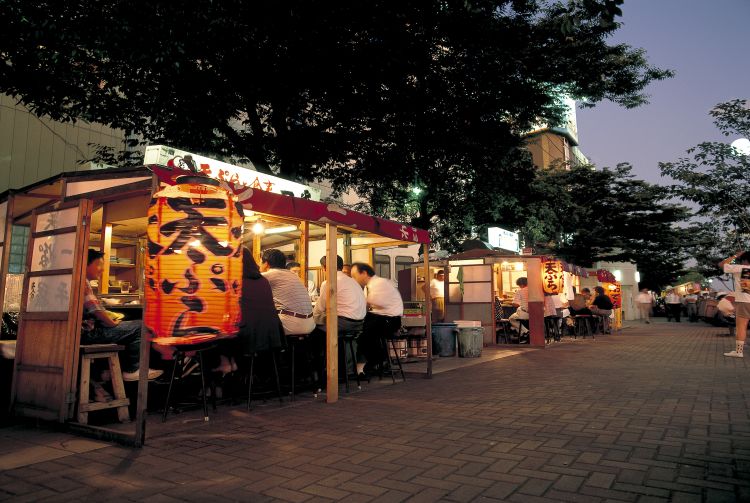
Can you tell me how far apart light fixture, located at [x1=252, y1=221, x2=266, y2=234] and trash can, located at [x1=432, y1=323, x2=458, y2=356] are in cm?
509

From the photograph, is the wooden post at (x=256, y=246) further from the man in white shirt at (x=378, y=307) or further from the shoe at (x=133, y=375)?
the shoe at (x=133, y=375)

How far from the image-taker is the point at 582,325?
60.6ft

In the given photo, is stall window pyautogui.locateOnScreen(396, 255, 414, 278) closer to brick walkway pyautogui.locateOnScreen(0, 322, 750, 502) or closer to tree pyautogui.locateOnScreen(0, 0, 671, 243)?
tree pyautogui.locateOnScreen(0, 0, 671, 243)

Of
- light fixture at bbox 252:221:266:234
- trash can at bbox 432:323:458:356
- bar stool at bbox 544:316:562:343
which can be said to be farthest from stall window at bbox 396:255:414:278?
light fixture at bbox 252:221:266:234

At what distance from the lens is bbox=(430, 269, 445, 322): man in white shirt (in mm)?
14461

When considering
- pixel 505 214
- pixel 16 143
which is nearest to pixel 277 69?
pixel 16 143

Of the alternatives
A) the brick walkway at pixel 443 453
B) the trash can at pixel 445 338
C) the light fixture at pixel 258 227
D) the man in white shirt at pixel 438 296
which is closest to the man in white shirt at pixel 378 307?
the brick walkway at pixel 443 453

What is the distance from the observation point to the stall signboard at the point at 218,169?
6.51 meters

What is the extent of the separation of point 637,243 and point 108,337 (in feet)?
102

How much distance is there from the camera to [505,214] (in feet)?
67.1

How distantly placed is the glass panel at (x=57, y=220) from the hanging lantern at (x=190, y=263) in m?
1.32

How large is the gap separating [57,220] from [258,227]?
3349 mm

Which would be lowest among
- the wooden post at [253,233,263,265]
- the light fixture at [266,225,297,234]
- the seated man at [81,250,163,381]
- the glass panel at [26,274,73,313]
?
the seated man at [81,250,163,381]

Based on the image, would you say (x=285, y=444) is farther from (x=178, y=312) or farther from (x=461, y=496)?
(x=461, y=496)
